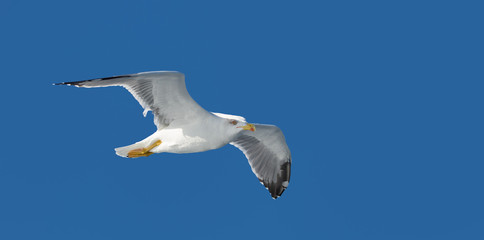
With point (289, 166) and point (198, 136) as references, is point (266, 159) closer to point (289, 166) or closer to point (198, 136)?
point (289, 166)

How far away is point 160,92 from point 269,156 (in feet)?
7.47

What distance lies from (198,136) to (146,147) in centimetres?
80

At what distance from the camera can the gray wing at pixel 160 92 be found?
7.54m

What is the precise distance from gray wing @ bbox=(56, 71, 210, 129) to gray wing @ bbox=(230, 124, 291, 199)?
1.40 meters

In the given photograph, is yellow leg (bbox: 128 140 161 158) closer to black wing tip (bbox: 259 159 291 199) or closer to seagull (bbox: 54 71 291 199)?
seagull (bbox: 54 71 291 199)

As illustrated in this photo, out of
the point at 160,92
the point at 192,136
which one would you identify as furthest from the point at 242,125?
the point at 160,92

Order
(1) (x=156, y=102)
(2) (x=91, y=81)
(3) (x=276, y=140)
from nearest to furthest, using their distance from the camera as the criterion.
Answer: (2) (x=91, y=81) < (1) (x=156, y=102) < (3) (x=276, y=140)

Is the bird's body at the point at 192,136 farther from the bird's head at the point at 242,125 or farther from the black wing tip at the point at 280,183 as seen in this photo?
the black wing tip at the point at 280,183

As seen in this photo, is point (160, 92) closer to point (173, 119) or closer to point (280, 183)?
point (173, 119)

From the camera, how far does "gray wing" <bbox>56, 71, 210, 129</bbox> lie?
7.54 metres

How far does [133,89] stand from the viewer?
7.83 metres

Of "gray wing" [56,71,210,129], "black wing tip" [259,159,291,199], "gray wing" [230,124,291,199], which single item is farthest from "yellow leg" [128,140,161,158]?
"black wing tip" [259,159,291,199]

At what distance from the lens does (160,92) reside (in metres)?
7.88

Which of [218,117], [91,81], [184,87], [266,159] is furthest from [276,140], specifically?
[91,81]
